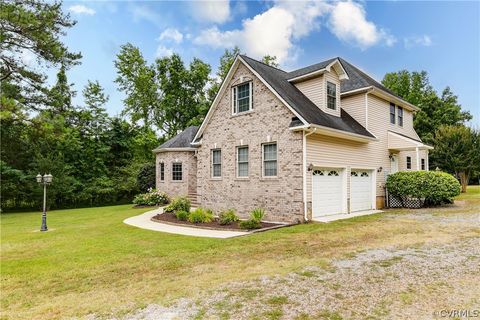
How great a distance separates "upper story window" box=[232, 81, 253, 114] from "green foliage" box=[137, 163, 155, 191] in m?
13.0

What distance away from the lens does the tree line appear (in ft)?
46.0

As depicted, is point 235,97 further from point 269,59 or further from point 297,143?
point 269,59

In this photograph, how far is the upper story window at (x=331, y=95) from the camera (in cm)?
1411

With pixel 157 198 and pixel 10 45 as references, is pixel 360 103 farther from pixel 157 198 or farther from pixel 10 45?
pixel 10 45

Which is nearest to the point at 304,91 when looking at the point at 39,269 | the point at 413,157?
the point at 413,157

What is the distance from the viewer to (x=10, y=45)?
45.7 ft

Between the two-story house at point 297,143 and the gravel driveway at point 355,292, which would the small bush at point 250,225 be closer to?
the two-story house at point 297,143

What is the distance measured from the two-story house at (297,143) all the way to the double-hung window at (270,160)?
0.14 ft

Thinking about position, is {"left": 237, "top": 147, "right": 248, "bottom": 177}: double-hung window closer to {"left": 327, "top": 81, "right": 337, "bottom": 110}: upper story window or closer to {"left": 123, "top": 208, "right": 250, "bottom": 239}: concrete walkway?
{"left": 123, "top": 208, "right": 250, "bottom": 239}: concrete walkway

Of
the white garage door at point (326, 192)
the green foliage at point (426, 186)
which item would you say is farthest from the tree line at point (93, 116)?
the green foliage at point (426, 186)

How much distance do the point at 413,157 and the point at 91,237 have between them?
751 inches

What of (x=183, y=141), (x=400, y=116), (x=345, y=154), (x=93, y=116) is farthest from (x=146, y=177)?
(x=400, y=116)
